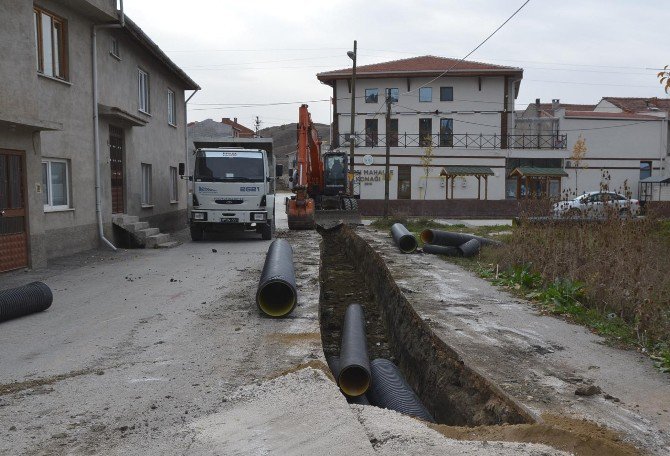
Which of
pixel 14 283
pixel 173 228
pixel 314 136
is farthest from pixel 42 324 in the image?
pixel 314 136

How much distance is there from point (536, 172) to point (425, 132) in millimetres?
8173

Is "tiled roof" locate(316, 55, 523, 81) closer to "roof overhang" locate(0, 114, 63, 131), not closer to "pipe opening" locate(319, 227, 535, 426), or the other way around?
"pipe opening" locate(319, 227, 535, 426)

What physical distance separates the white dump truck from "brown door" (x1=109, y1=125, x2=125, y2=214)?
1.97 m

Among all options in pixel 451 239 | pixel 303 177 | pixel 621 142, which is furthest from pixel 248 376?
pixel 621 142

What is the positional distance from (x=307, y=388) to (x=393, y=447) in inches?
46.2

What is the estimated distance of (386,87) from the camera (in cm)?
4394

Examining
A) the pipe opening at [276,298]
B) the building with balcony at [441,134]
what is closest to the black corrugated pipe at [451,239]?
the pipe opening at [276,298]

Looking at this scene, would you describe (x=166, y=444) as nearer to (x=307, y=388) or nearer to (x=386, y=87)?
(x=307, y=388)

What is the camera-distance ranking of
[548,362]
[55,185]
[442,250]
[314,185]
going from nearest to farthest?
1. [548,362]
2. [55,185]
3. [442,250]
4. [314,185]

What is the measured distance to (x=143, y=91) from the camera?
1959cm

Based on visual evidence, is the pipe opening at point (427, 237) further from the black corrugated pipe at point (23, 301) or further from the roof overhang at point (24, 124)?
the black corrugated pipe at point (23, 301)

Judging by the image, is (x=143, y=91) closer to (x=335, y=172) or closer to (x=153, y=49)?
(x=153, y=49)

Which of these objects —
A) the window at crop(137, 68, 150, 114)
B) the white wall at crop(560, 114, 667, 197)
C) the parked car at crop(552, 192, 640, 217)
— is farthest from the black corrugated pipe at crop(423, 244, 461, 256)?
the white wall at crop(560, 114, 667, 197)

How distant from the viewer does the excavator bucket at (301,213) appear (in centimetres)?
2189
